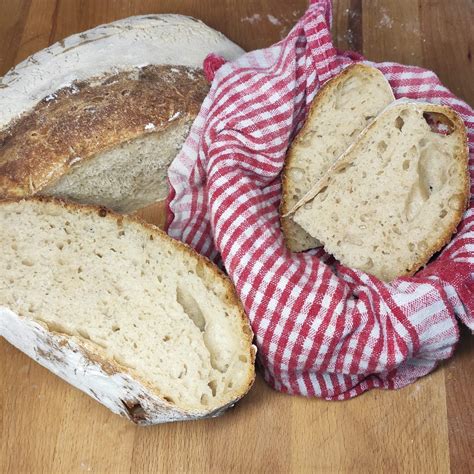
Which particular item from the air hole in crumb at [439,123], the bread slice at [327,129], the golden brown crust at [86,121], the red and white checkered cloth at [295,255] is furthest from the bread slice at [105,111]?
the air hole in crumb at [439,123]

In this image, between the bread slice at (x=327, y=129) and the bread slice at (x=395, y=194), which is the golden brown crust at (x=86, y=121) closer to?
the bread slice at (x=327, y=129)

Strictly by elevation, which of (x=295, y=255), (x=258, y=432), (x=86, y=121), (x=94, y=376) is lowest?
(x=258, y=432)

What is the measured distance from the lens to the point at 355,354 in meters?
3.00

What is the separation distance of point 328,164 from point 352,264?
0.35 m

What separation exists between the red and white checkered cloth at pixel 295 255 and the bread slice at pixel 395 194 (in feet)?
0.25

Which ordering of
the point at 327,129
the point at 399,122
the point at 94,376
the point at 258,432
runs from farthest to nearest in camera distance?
1. the point at 327,129
2. the point at 399,122
3. the point at 258,432
4. the point at 94,376

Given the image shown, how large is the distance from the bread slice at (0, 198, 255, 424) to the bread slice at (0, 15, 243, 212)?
0.50 feet

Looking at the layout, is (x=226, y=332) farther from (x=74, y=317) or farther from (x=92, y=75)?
(x=92, y=75)

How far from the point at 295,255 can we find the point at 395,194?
1.22ft

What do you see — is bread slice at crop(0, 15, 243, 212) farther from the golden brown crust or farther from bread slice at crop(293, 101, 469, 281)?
bread slice at crop(293, 101, 469, 281)

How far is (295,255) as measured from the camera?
314 centimetres

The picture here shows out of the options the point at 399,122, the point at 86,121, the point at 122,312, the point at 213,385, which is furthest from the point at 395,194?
the point at 86,121

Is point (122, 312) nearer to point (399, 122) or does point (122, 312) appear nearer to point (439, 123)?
point (399, 122)

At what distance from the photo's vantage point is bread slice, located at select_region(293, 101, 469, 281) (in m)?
3.08
